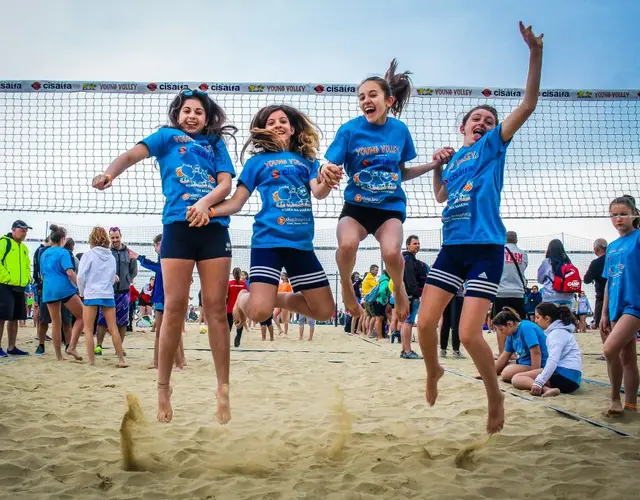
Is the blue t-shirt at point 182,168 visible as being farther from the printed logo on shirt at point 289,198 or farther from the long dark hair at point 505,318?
the long dark hair at point 505,318

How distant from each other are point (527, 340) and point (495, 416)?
8.79ft

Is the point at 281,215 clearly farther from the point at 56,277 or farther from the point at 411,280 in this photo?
the point at 411,280

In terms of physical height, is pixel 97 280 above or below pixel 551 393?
above

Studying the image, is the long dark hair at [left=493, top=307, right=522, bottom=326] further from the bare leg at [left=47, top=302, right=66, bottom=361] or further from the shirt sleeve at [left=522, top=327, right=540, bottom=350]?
the bare leg at [left=47, top=302, right=66, bottom=361]

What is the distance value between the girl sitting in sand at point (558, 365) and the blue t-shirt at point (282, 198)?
9.86 ft

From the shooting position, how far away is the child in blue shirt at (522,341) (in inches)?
240

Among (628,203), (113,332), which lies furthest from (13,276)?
(628,203)

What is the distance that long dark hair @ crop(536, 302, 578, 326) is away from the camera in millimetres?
5789

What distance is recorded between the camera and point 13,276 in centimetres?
799

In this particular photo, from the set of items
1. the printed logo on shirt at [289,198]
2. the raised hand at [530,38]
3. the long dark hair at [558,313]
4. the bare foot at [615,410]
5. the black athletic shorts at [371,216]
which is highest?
the raised hand at [530,38]

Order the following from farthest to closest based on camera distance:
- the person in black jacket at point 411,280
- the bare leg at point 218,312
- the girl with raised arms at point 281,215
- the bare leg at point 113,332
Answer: the person in black jacket at point 411,280, the bare leg at point 113,332, the girl with raised arms at point 281,215, the bare leg at point 218,312

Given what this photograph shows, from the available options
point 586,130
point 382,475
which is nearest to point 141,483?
point 382,475

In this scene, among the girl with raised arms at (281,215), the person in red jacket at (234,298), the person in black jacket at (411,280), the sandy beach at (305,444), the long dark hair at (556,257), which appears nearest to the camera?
the sandy beach at (305,444)

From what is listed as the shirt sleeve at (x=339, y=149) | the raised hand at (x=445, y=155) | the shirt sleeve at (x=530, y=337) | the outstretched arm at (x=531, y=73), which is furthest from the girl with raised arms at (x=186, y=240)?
the shirt sleeve at (x=530, y=337)
